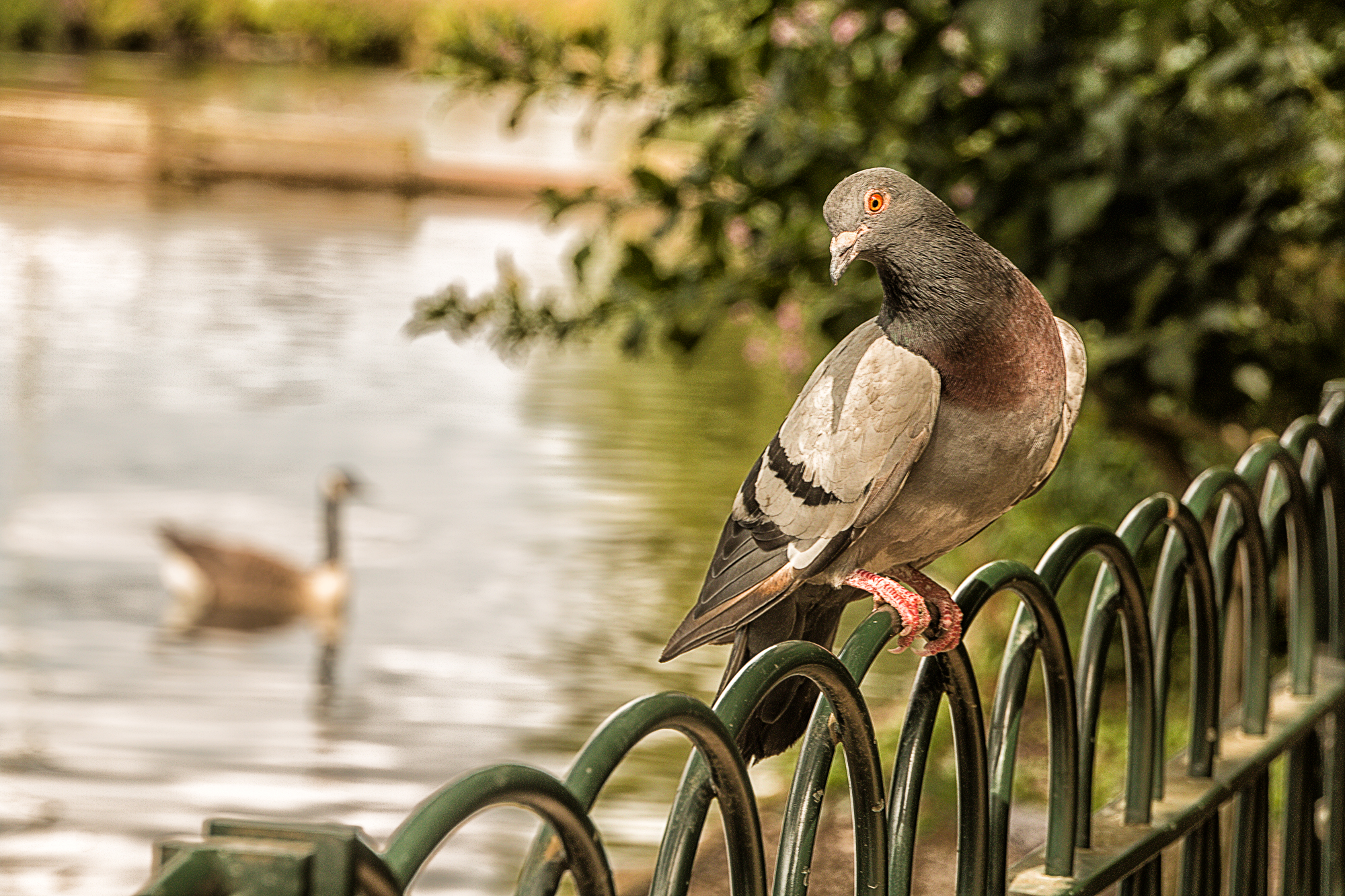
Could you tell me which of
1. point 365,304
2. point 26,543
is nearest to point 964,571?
point 26,543

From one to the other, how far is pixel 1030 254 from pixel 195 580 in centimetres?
441

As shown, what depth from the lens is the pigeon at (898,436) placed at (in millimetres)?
1149

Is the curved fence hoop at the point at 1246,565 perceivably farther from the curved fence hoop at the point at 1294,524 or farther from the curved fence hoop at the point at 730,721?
the curved fence hoop at the point at 730,721

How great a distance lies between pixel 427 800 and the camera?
718 millimetres

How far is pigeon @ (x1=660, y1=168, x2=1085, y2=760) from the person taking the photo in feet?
3.77

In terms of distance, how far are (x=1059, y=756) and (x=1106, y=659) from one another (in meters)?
0.09

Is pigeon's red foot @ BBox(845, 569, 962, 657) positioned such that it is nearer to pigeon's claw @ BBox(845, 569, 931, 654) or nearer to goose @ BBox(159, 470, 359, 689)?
pigeon's claw @ BBox(845, 569, 931, 654)

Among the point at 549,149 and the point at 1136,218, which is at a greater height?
the point at 549,149

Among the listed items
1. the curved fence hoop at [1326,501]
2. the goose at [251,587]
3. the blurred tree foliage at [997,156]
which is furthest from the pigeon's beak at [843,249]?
the goose at [251,587]

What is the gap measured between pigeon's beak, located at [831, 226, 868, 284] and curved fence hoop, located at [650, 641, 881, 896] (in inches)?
11.7

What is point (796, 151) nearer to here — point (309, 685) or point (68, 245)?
point (309, 685)

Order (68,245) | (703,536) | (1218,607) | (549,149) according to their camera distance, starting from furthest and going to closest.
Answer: (549,149) → (68,245) → (703,536) → (1218,607)

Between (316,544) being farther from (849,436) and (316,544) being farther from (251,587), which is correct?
(849,436)

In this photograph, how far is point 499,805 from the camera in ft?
2.43
